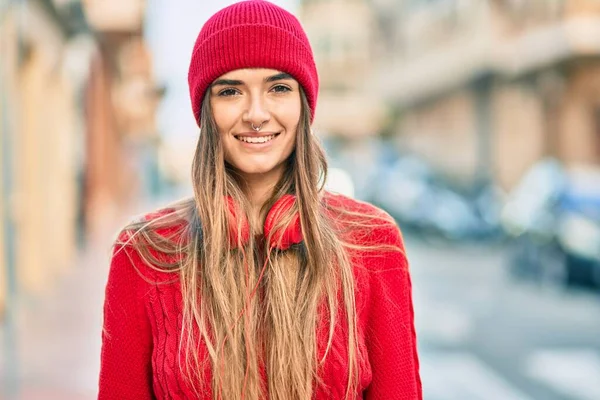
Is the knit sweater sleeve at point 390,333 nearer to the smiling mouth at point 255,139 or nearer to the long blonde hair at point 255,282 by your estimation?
the long blonde hair at point 255,282

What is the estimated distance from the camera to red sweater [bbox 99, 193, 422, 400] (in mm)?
2092

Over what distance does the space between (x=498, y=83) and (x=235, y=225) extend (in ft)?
88.4

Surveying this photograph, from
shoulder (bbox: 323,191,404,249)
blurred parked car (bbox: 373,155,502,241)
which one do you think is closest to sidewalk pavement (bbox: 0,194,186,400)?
shoulder (bbox: 323,191,404,249)

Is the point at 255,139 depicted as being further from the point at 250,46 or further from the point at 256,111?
the point at 250,46

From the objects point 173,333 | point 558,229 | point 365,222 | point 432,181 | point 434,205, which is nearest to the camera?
point 173,333

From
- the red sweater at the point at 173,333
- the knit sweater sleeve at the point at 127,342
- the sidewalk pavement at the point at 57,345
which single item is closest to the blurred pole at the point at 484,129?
the sidewalk pavement at the point at 57,345

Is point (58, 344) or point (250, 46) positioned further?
point (58, 344)

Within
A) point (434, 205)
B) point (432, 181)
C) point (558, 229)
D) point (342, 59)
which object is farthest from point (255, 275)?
point (342, 59)

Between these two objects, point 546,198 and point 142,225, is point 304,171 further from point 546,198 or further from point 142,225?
point 546,198

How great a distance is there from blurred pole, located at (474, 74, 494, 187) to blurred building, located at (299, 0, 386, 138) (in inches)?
837

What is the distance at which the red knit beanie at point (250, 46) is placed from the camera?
6.84 feet

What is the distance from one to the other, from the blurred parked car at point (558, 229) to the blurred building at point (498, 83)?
7.89 metres

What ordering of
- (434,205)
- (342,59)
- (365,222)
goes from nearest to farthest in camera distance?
(365,222) → (434,205) → (342,59)

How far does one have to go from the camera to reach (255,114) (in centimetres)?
209
